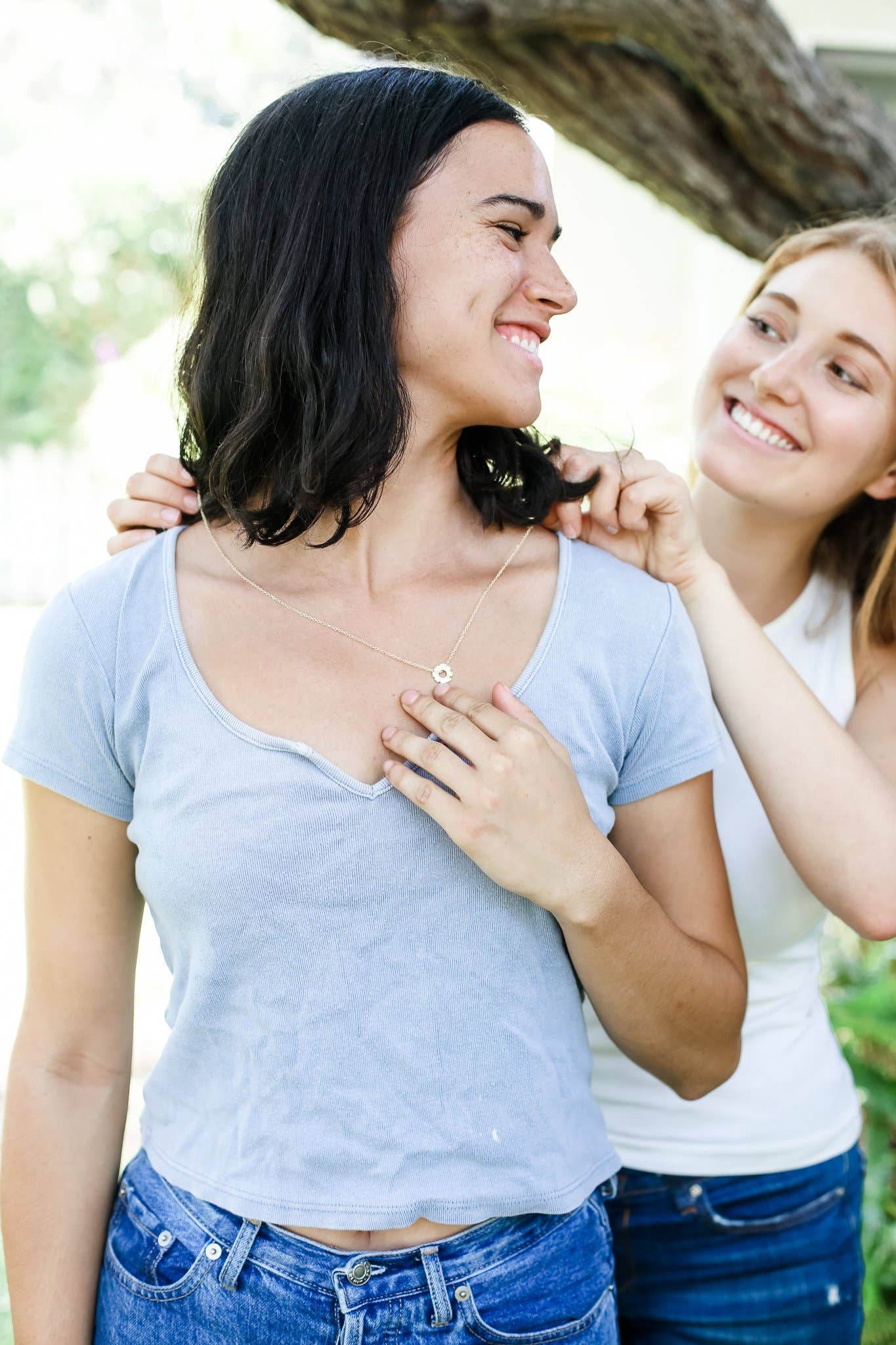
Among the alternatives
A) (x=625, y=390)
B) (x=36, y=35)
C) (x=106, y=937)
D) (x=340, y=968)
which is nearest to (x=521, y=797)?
(x=340, y=968)

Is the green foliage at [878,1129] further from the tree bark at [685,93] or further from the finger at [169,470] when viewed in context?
the finger at [169,470]

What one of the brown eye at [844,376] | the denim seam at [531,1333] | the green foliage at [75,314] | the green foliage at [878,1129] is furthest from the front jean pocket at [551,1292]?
the green foliage at [75,314]

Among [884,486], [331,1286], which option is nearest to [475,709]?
[331,1286]

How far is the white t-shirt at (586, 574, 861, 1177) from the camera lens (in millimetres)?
1850

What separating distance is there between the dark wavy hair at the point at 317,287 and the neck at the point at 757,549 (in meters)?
0.77

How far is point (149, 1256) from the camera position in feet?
4.66

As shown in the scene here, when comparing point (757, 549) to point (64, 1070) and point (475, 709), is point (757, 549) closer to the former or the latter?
point (475, 709)

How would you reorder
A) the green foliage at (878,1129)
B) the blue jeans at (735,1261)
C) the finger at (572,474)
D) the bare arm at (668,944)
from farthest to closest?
the green foliage at (878,1129) → the blue jeans at (735,1261) → the finger at (572,474) → the bare arm at (668,944)

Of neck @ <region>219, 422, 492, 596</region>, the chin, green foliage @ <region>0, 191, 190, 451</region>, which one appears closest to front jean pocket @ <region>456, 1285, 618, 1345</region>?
neck @ <region>219, 422, 492, 596</region>

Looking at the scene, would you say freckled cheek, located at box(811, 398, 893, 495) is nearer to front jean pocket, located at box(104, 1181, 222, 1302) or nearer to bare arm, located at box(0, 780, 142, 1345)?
bare arm, located at box(0, 780, 142, 1345)

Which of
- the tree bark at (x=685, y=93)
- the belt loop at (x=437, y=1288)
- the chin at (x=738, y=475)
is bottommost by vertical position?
the belt loop at (x=437, y=1288)

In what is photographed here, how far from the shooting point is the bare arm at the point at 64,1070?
146 centimetres

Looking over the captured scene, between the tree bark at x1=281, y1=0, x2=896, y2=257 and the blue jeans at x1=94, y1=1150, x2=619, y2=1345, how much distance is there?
160cm

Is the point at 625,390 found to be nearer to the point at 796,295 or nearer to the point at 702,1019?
the point at 796,295
